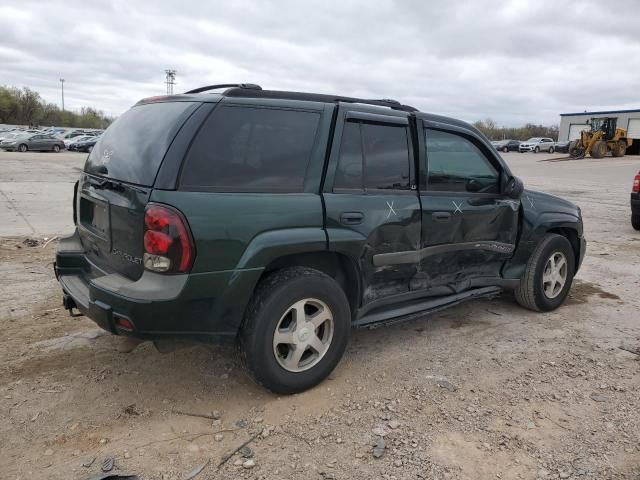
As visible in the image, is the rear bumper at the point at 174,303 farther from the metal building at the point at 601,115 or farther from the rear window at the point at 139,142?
the metal building at the point at 601,115

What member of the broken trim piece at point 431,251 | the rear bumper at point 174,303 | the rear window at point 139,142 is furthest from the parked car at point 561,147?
the rear bumper at point 174,303

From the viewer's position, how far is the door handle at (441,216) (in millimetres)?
3871

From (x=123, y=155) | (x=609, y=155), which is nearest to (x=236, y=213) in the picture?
(x=123, y=155)

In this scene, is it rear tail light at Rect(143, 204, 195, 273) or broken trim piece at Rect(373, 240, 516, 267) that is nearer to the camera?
rear tail light at Rect(143, 204, 195, 273)

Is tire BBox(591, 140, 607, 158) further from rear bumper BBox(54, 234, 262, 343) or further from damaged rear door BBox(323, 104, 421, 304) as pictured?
rear bumper BBox(54, 234, 262, 343)

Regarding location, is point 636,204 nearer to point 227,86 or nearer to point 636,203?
point 636,203

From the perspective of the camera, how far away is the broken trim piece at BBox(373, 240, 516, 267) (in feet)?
11.8

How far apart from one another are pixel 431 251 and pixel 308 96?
4.77ft

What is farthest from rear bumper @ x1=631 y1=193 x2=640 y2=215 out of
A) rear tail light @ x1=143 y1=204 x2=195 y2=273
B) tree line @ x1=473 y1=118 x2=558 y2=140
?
tree line @ x1=473 y1=118 x2=558 y2=140

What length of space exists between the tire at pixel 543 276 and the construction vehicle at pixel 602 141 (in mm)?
36580

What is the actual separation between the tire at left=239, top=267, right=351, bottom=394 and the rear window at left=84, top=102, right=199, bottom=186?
95 cm

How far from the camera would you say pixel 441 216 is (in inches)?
154

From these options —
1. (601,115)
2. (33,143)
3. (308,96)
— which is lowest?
(308,96)

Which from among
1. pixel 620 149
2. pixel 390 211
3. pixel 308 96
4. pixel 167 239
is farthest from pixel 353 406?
pixel 620 149
